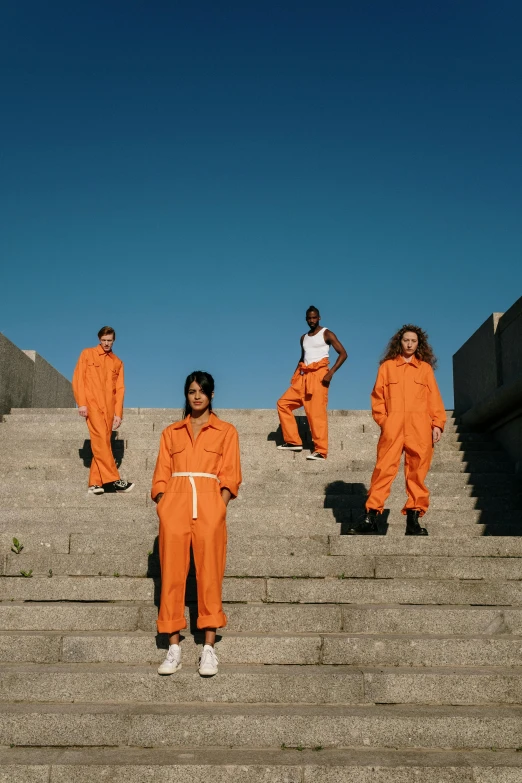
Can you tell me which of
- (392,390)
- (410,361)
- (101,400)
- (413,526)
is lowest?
(413,526)

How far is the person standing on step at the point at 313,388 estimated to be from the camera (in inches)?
325

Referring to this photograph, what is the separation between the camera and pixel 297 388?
8531 mm

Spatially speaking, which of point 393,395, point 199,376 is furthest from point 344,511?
point 199,376

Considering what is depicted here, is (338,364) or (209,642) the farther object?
(338,364)

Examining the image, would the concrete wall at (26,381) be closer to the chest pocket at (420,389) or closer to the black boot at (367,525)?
the black boot at (367,525)

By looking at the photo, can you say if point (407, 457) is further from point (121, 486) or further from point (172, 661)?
point (121, 486)

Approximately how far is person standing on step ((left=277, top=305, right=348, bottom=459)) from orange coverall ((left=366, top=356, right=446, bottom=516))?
220cm

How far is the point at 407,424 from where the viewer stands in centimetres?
591

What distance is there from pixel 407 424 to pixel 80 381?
138 inches

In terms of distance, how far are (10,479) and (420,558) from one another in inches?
173

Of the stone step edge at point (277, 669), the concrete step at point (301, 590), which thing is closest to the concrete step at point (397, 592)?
the concrete step at point (301, 590)

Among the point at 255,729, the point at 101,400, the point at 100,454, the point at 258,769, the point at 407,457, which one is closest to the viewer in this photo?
the point at 258,769

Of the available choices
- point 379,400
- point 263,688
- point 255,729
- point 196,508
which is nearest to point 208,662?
point 263,688

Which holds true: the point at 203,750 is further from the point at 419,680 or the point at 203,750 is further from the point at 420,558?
the point at 420,558
